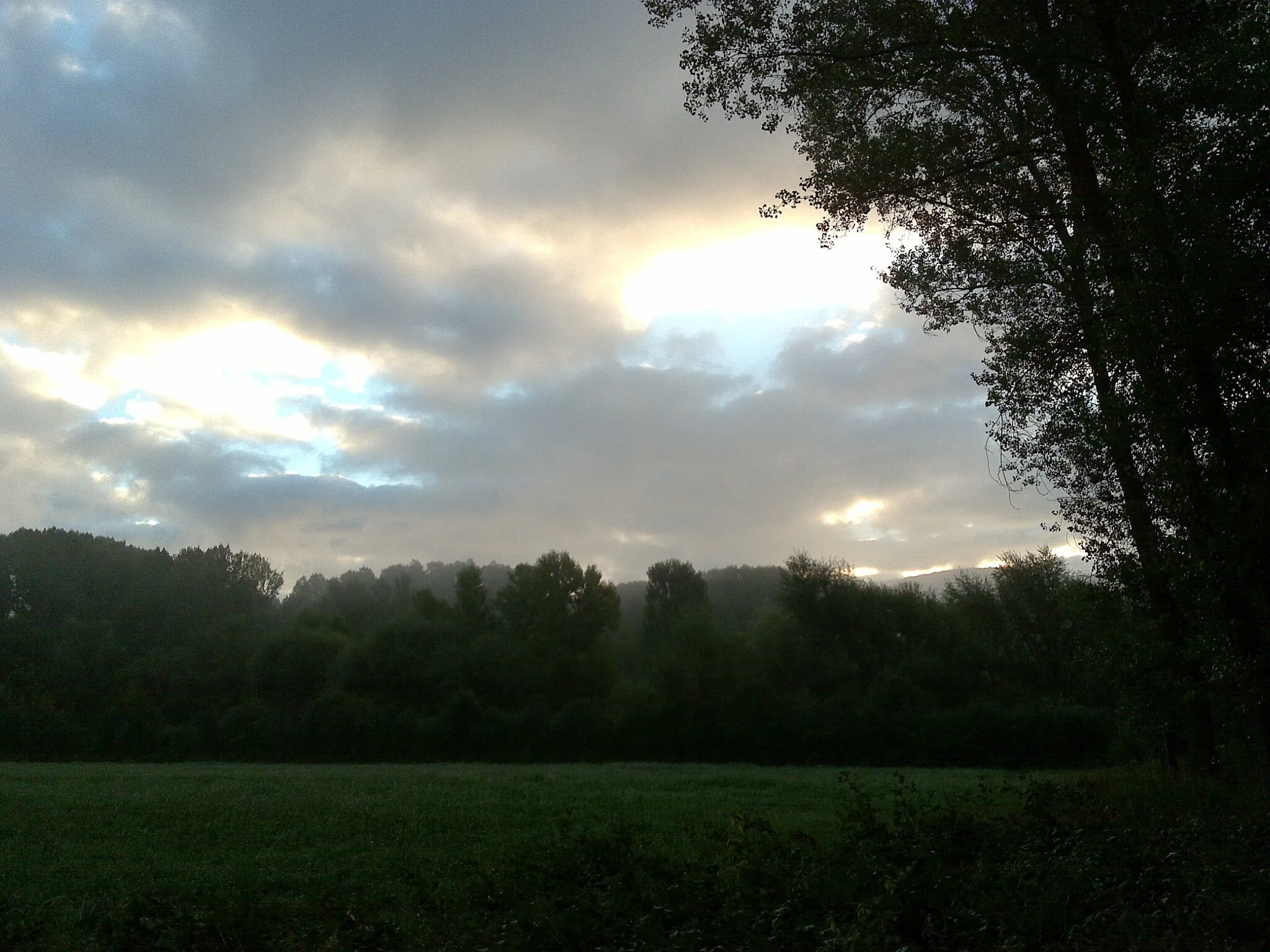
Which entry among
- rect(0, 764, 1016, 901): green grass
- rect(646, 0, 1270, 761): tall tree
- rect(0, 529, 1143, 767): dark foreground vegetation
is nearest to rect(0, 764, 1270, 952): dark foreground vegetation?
rect(0, 764, 1016, 901): green grass

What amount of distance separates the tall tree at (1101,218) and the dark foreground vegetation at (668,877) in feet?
9.78

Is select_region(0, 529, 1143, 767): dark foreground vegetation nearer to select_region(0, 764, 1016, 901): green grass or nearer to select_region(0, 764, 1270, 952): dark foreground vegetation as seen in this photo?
select_region(0, 764, 1016, 901): green grass

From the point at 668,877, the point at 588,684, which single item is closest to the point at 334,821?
the point at 668,877

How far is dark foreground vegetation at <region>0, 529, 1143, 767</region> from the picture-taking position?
145 feet

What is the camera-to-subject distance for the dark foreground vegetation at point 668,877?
681 centimetres

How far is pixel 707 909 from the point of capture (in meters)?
7.64

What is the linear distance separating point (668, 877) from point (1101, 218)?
9.55m

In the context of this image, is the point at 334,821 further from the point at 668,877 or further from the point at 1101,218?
the point at 1101,218

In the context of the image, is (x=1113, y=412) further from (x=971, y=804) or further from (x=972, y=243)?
(x=971, y=804)

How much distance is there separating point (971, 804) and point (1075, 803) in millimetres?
1659

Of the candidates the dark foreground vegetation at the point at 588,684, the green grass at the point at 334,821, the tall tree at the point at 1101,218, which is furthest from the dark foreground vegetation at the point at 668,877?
the dark foreground vegetation at the point at 588,684

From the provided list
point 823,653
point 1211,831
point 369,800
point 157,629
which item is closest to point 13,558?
point 157,629

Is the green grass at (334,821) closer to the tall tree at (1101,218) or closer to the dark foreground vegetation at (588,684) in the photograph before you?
the tall tree at (1101,218)

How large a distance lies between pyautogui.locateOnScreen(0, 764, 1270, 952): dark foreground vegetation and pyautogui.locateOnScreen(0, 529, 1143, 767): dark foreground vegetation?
2851 centimetres
